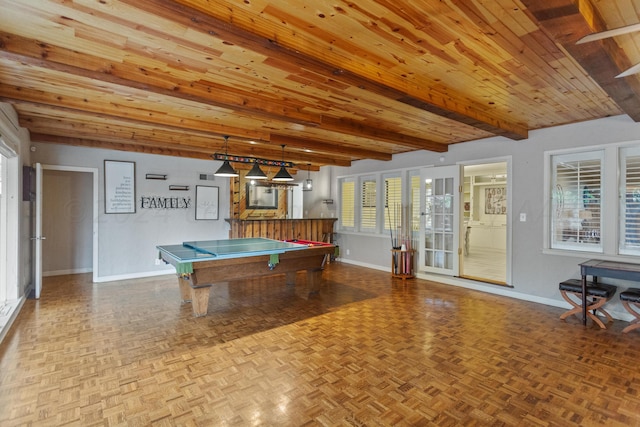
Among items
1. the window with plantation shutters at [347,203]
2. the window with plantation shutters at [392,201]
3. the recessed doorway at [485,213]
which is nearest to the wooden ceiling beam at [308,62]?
the window with plantation shutters at [392,201]

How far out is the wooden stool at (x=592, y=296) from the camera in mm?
3707

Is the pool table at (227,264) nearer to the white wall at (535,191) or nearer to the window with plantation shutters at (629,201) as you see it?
the white wall at (535,191)

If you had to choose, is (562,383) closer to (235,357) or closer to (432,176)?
(235,357)

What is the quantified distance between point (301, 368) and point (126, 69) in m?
2.86

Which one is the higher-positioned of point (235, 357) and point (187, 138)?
point (187, 138)

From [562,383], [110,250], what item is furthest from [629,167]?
[110,250]

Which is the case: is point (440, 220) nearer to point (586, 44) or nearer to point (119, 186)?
point (586, 44)

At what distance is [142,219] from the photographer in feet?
20.4

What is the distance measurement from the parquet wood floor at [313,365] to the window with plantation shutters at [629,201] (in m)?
1.01

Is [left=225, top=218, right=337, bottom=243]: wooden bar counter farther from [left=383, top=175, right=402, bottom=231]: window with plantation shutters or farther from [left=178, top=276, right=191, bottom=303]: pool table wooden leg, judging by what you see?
[left=178, top=276, right=191, bottom=303]: pool table wooden leg

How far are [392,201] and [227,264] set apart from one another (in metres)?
4.19

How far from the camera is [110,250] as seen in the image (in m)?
5.92

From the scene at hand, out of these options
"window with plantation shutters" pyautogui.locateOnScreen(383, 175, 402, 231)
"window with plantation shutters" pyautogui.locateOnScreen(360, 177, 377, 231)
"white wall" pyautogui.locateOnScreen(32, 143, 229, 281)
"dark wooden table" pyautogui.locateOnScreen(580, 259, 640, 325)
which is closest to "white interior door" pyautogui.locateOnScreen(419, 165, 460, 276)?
"window with plantation shutters" pyautogui.locateOnScreen(383, 175, 402, 231)

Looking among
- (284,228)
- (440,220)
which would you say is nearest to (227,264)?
(284,228)
